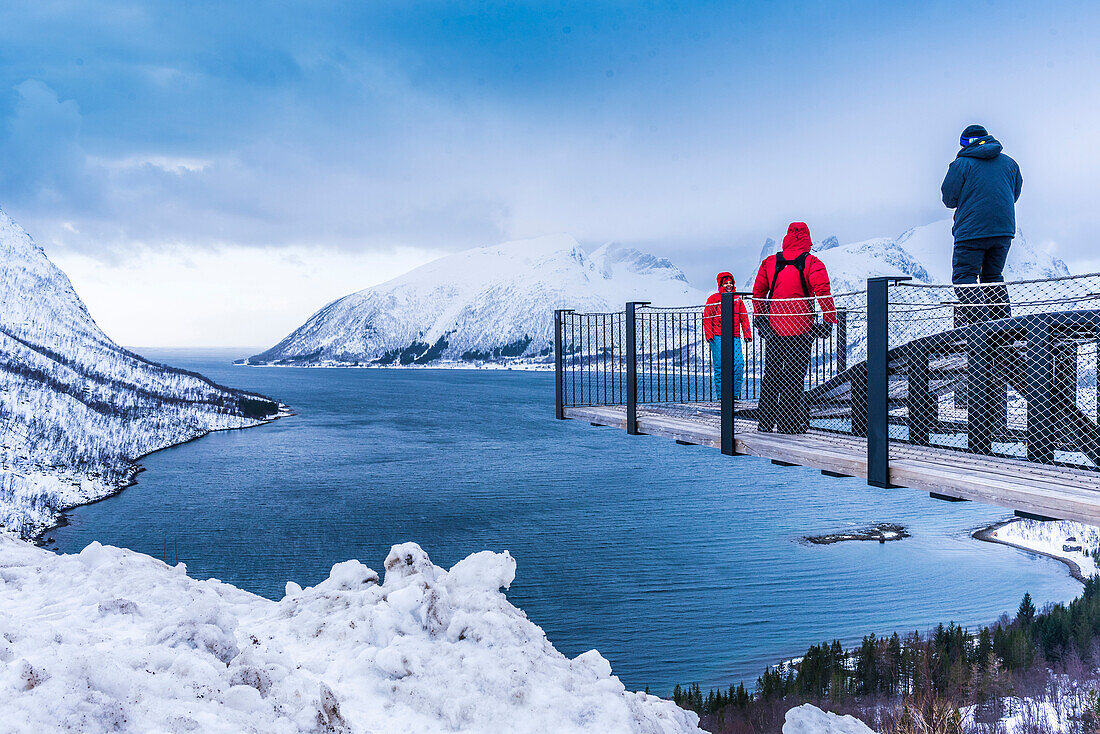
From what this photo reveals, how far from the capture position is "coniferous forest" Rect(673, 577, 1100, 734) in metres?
21.9

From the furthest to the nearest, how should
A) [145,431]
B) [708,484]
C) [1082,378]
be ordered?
[145,431], [708,484], [1082,378]

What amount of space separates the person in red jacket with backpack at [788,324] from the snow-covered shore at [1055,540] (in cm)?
3729

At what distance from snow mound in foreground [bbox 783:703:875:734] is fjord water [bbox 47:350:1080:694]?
43.9ft

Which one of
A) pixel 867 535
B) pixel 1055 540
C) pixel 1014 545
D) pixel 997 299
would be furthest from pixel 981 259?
pixel 1055 540

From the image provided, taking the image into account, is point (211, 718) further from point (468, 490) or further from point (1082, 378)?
point (468, 490)

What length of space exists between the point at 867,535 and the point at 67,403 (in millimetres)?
80009

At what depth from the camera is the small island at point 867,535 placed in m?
41.1

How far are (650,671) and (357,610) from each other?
65.3 feet

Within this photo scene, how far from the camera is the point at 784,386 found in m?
8.28

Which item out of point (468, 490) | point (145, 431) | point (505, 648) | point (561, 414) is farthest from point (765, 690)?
point (145, 431)

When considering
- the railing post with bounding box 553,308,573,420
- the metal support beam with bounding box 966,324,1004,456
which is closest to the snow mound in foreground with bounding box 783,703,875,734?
the railing post with bounding box 553,308,573,420

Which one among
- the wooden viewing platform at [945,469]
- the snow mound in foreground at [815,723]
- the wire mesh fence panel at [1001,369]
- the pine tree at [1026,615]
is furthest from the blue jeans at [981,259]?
the pine tree at [1026,615]

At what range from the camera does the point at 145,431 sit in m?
78.8

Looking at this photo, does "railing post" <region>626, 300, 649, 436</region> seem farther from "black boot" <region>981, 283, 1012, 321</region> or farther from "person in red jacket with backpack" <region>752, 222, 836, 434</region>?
"black boot" <region>981, 283, 1012, 321</region>
